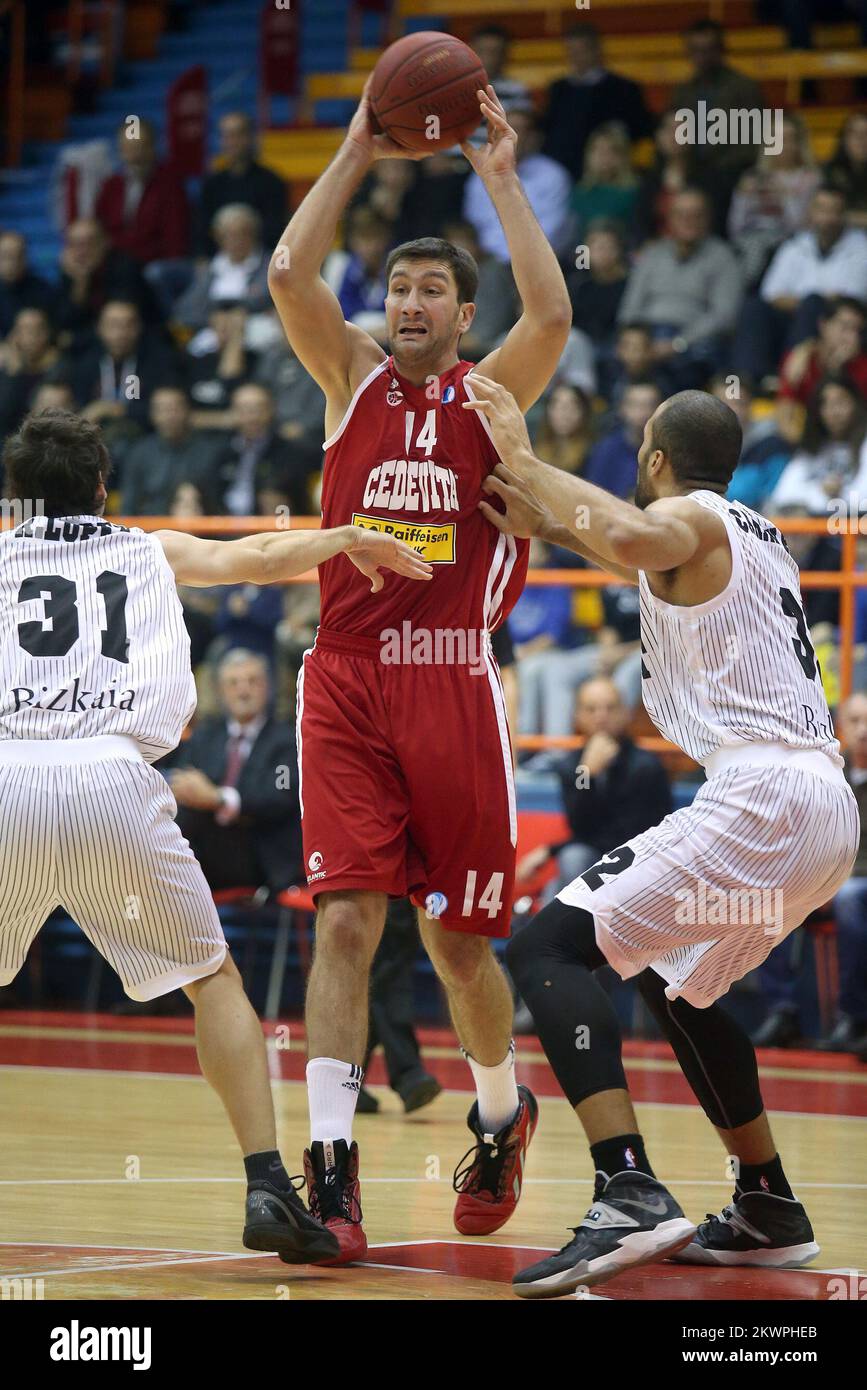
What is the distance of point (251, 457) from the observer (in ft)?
40.5

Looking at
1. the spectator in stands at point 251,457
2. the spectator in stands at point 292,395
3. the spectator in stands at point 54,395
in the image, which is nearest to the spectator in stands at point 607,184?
the spectator in stands at point 292,395

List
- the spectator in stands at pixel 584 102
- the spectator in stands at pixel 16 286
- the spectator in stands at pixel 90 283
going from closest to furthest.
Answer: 1. the spectator in stands at pixel 584 102
2. the spectator in stands at pixel 90 283
3. the spectator in stands at pixel 16 286

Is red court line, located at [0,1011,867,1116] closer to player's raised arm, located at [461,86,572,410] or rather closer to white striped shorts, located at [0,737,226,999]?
player's raised arm, located at [461,86,572,410]

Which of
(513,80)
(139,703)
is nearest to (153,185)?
(513,80)

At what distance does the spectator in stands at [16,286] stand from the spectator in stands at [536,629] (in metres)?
5.63

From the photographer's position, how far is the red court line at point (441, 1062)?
310 inches

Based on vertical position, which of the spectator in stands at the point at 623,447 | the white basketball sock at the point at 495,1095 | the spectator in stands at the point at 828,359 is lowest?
the white basketball sock at the point at 495,1095

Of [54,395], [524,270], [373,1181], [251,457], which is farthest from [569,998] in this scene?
[54,395]

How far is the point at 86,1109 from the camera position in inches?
286

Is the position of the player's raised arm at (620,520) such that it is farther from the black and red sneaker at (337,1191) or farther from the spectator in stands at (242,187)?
the spectator in stands at (242,187)

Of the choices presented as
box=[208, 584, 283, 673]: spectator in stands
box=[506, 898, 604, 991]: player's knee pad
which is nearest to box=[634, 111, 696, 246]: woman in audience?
box=[208, 584, 283, 673]: spectator in stands

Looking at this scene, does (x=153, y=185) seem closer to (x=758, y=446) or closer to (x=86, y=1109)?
(x=758, y=446)

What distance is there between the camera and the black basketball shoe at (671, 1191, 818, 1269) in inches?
184
